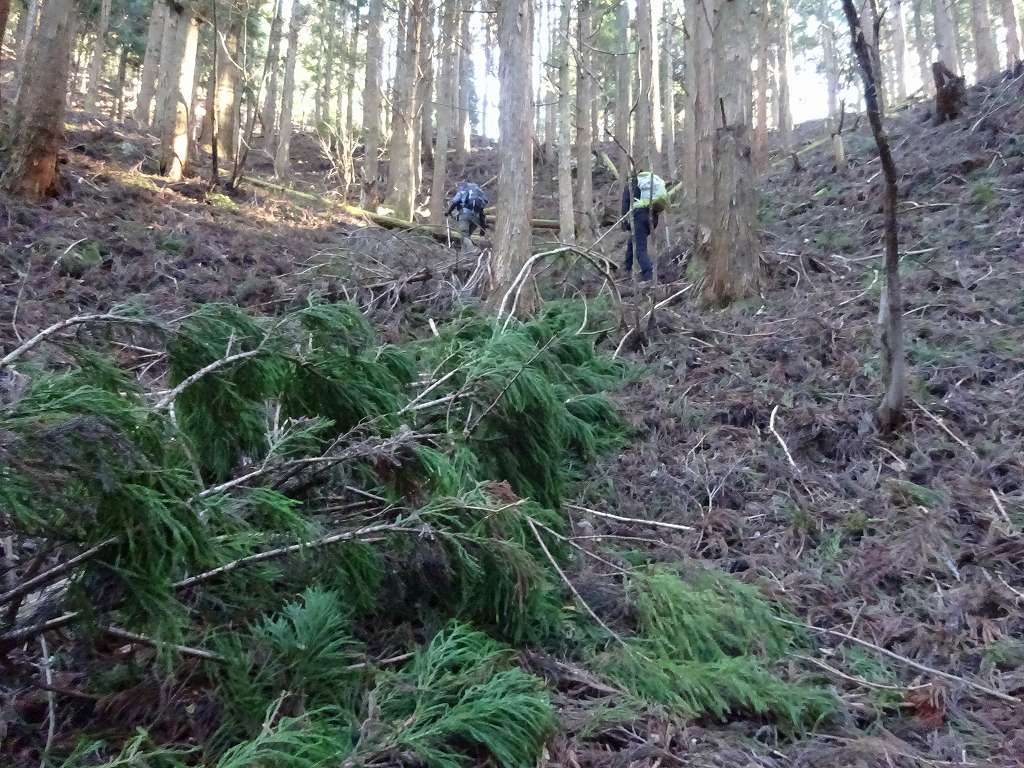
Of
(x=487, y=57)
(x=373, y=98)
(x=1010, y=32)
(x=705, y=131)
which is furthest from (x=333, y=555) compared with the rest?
(x=487, y=57)

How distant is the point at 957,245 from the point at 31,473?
841cm

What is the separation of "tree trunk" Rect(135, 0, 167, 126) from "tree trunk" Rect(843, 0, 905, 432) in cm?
1412

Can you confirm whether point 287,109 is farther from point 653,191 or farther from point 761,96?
point 761,96

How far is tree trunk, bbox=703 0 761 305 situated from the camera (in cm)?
746

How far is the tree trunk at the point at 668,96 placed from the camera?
67.1 ft

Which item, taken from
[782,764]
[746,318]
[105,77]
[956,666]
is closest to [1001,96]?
[746,318]

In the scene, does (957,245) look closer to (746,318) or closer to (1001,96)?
(746,318)

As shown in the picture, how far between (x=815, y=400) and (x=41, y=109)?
8.41 m

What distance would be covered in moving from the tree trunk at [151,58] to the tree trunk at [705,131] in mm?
10054

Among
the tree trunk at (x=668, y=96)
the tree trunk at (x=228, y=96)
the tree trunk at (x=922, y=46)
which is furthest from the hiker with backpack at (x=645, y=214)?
the tree trunk at (x=922, y=46)

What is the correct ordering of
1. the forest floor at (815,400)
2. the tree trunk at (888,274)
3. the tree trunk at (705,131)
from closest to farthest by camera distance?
the forest floor at (815,400), the tree trunk at (888,274), the tree trunk at (705,131)

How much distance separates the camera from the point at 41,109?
27.3 ft

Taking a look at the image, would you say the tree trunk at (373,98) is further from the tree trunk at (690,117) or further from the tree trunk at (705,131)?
the tree trunk at (705,131)

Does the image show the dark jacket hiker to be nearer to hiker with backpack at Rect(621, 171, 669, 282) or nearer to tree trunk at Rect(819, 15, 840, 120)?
hiker with backpack at Rect(621, 171, 669, 282)
